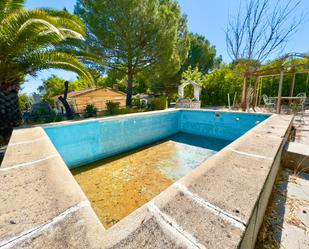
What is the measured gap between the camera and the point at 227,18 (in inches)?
476

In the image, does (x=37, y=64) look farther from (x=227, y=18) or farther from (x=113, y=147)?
(x=227, y=18)

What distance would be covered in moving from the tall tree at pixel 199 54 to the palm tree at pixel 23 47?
65.7ft

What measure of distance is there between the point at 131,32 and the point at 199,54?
15.4 meters

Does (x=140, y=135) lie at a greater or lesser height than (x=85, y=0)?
lesser

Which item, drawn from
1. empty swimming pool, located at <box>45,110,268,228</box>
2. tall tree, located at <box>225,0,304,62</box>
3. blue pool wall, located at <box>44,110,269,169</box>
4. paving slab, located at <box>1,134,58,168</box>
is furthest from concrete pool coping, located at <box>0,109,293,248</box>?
tall tree, located at <box>225,0,304,62</box>

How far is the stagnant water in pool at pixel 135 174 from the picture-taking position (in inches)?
123

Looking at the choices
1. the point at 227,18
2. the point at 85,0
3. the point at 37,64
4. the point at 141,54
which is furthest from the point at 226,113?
the point at 85,0

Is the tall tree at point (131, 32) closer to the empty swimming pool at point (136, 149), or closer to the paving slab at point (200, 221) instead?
the empty swimming pool at point (136, 149)

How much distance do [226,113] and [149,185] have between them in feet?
15.5

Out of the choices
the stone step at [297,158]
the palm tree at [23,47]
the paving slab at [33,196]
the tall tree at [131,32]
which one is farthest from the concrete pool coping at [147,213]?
the tall tree at [131,32]

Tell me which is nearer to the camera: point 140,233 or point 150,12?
point 140,233

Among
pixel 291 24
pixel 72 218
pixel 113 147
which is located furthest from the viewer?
pixel 291 24

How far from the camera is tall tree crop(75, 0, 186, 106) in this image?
421 inches

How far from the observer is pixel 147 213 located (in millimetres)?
938
